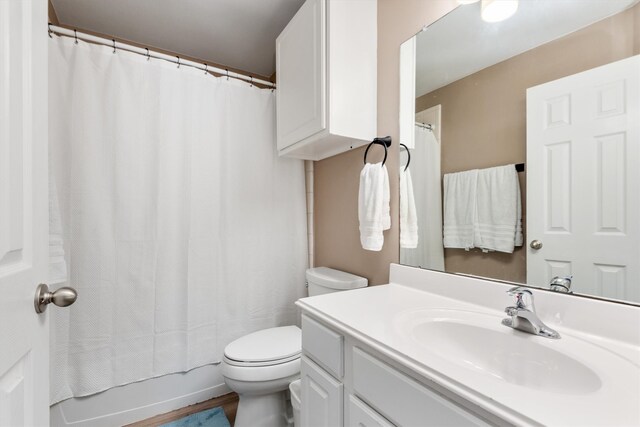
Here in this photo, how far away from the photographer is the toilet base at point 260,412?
139 centimetres

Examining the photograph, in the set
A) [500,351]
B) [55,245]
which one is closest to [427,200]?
[500,351]

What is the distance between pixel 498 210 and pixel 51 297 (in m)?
1.28

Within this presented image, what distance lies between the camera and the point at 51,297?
0.67m

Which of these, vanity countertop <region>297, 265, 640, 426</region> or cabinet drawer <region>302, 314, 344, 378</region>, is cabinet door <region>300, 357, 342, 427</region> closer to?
cabinet drawer <region>302, 314, 344, 378</region>

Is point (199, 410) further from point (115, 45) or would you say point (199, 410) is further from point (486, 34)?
point (486, 34)

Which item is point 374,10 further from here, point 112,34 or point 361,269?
point 112,34

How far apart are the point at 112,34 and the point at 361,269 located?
7.11 feet

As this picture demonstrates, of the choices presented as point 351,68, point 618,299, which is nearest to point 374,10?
point 351,68

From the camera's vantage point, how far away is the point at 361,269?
1537 mm

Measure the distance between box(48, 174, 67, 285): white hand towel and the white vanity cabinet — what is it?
1.13m

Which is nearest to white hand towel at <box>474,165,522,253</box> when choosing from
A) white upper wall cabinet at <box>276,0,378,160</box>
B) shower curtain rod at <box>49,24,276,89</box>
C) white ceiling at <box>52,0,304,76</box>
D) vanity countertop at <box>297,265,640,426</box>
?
vanity countertop at <box>297,265,640,426</box>

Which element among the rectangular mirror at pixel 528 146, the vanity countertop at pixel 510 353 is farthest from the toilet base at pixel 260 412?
the rectangular mirror at pixel 528 146

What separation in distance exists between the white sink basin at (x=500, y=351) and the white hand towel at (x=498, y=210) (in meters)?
0.26

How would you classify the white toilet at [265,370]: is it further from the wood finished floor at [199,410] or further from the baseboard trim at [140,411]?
the baseboard trim at [140,411]
